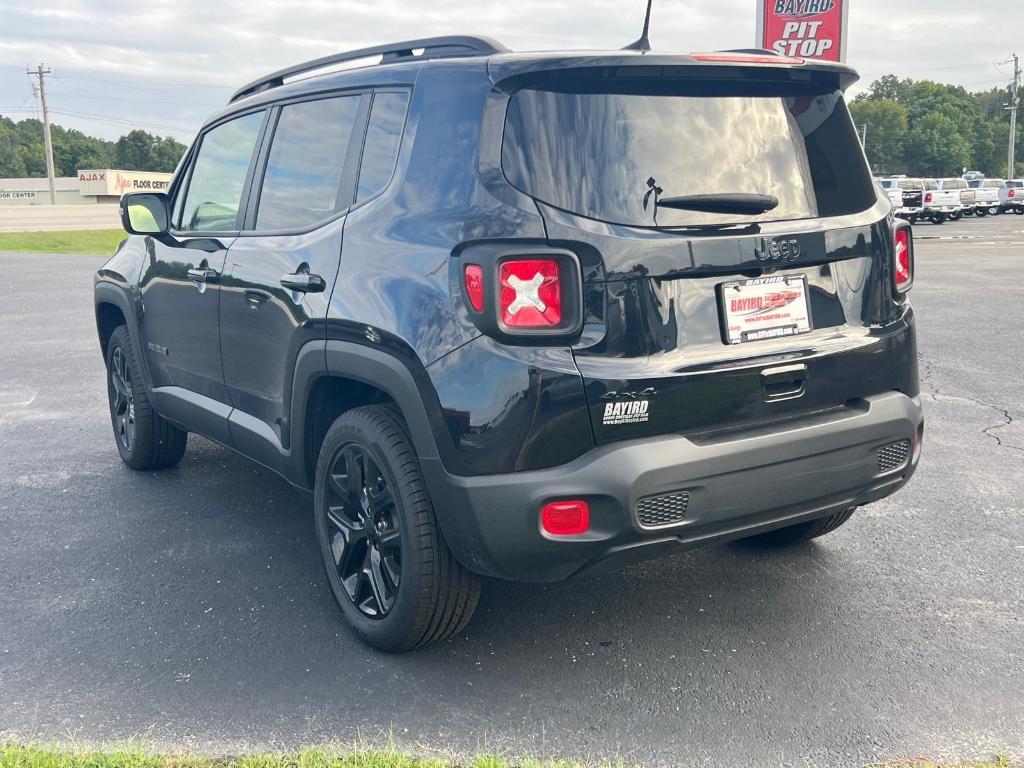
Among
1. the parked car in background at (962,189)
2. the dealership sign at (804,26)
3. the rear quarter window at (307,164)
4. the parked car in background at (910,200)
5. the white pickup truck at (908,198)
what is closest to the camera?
the rear quarter window at (307,164)

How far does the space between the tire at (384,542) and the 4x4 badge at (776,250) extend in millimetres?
1231

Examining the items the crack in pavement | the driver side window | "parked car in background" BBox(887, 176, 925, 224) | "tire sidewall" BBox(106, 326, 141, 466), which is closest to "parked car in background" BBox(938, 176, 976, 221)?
"parked car in background" BBox(887, 176, 925, 224)

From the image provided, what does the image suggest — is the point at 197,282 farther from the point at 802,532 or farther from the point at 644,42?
the point at 802,532

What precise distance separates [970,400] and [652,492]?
5.12 m

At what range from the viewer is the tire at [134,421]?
5.51m

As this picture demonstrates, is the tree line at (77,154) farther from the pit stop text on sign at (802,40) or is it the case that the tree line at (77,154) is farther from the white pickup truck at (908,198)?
the pit stop text on sign at (802,40)

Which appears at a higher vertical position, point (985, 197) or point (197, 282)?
point (197, 282)

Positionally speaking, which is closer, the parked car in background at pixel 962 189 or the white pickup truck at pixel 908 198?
the white pickup truck at pixel 908 198

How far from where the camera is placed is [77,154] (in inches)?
5226

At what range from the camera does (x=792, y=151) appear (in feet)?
11.0

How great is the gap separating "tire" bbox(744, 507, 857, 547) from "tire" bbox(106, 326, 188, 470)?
125 inches

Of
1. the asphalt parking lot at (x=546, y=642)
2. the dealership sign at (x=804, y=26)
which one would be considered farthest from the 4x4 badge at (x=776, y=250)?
the dealership sign at (x=804, y=26)

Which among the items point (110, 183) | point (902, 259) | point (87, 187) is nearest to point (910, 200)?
point (902, 259)

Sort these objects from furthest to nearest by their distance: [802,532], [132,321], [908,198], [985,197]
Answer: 1. [985,197]
2. [908,198]
3. [132,321]
4. [802,532]
